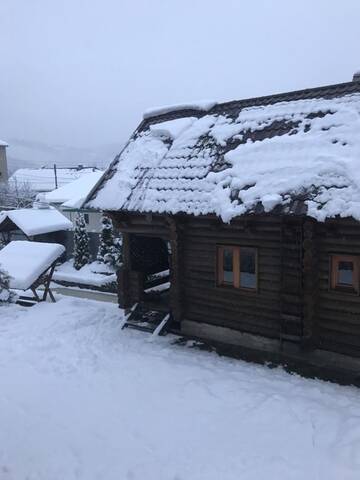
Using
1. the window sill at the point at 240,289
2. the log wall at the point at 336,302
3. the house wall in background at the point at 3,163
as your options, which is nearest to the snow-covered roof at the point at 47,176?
the house wall in background at the point at 3,163

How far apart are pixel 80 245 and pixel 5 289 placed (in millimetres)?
12271

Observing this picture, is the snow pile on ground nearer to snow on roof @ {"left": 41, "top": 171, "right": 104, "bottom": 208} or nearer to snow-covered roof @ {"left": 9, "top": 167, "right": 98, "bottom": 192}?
snow on roof @ {"left": 41, "top": 171, "right": 104, "bottom": 208}

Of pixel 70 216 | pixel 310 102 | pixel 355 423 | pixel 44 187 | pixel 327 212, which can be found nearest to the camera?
pixel 355 423

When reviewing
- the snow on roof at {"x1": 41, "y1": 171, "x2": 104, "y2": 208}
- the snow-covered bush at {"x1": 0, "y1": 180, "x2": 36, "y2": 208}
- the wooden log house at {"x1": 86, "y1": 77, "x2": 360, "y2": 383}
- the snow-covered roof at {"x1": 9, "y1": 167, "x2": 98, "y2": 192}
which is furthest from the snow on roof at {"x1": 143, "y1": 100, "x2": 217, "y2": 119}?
the snow-covered roof at {"x1": 9, "y1": 167, "x2": 98, "y2": 192}

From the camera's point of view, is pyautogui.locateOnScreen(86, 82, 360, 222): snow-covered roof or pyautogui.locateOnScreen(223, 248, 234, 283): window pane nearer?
pyautogui.locateOnScreen(86, 82, 360, 222): snow-covered roof

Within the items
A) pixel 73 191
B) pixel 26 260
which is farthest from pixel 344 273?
pixel 73 191

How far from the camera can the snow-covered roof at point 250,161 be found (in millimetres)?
6848

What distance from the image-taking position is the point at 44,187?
6059cm

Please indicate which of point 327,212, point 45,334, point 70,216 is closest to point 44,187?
point 70,216

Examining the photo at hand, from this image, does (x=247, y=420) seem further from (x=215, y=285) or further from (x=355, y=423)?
(x=215, y=285)

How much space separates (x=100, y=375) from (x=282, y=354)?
342cm

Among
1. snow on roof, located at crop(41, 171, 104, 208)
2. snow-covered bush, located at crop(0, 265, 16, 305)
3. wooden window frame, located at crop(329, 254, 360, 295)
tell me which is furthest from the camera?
snow on roof, located at crop(41, 171, 104, 208)

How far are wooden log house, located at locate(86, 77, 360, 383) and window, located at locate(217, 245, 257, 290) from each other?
0.07 ft

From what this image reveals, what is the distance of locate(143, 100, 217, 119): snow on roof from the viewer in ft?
33.9
